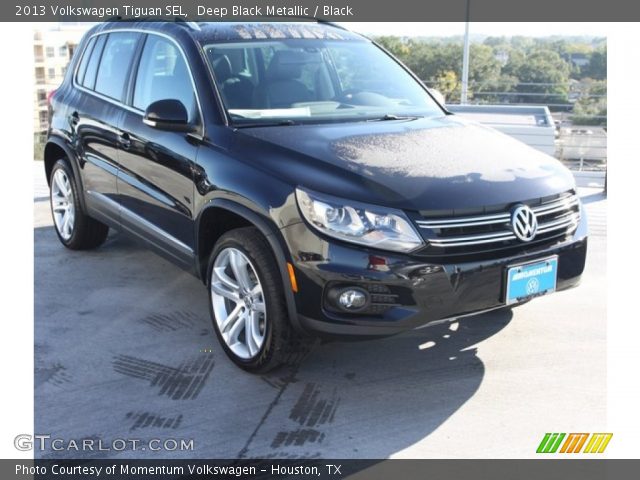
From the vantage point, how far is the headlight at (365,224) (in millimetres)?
3279

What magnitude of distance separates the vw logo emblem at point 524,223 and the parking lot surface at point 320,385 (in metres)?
0.80

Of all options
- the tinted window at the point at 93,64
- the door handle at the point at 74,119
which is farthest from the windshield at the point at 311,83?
the door handle at the point at 74,119

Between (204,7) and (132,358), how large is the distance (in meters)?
2.54

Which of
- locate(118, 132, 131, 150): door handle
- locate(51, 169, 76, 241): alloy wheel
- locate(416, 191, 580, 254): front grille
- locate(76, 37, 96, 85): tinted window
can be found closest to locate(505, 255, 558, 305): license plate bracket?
locate(416, 191, 580, 254): front grille

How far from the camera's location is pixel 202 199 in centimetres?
395

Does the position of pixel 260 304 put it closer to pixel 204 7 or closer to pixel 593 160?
pixel 204 7

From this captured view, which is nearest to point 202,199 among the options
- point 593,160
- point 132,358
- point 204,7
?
point 132,358

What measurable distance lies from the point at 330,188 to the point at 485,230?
74 centimetres

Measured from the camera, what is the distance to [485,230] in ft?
11.2

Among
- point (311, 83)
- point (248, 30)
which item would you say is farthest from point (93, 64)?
point (311, 83)

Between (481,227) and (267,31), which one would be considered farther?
(267,31)
